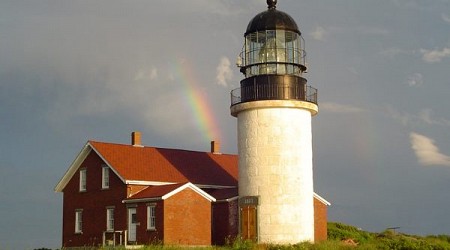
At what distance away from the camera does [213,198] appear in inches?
1207

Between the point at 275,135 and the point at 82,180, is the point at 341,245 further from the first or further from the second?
the point at 82,180

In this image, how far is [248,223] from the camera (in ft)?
95.3

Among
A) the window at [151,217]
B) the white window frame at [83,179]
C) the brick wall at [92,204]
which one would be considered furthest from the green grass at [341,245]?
the white window frame at [83,179]

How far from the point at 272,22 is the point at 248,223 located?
27.7 feet

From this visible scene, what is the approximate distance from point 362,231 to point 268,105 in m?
13.4

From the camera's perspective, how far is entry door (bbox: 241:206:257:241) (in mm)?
28719

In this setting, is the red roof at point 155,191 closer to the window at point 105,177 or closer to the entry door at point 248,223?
the window at point 105,177

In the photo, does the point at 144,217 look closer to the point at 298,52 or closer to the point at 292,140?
the point at 292,140

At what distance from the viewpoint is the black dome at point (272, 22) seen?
2883 cm

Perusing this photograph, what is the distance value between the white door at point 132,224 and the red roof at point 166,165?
4.87 ft

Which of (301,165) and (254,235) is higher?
(301,165)

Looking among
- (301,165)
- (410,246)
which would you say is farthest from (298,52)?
(410,246)

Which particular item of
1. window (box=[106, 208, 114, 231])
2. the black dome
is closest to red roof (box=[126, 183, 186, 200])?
window (box=[106, 208, 114, 231])

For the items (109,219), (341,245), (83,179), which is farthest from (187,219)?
(83,179)
